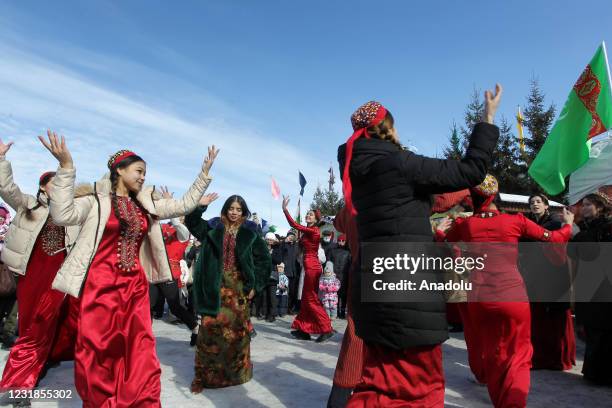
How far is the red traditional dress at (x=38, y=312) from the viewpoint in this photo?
4.25 m

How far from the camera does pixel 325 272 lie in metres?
10.4

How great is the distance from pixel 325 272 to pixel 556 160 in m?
5.14

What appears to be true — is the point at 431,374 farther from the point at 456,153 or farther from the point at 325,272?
the point at 456,153

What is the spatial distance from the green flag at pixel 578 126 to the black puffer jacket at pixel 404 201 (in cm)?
530

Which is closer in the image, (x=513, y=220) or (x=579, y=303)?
(x=513, y=220)

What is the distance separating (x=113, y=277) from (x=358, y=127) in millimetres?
2152

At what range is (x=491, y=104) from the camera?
2.38 meters

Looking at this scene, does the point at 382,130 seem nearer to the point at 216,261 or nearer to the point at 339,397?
the point at 339,397

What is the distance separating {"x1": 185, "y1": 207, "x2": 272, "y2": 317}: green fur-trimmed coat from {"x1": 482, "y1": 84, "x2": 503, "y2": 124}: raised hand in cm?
322

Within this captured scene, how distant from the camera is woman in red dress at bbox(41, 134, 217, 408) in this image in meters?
3.23

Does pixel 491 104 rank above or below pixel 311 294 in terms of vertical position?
above

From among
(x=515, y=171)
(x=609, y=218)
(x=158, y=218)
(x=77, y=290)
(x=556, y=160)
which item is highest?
(x=515, y=171)

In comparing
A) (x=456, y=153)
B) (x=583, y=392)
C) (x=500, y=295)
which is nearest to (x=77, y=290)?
(x=500, y=295)

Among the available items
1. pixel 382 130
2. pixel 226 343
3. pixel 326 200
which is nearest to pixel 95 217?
pixel 226 343
